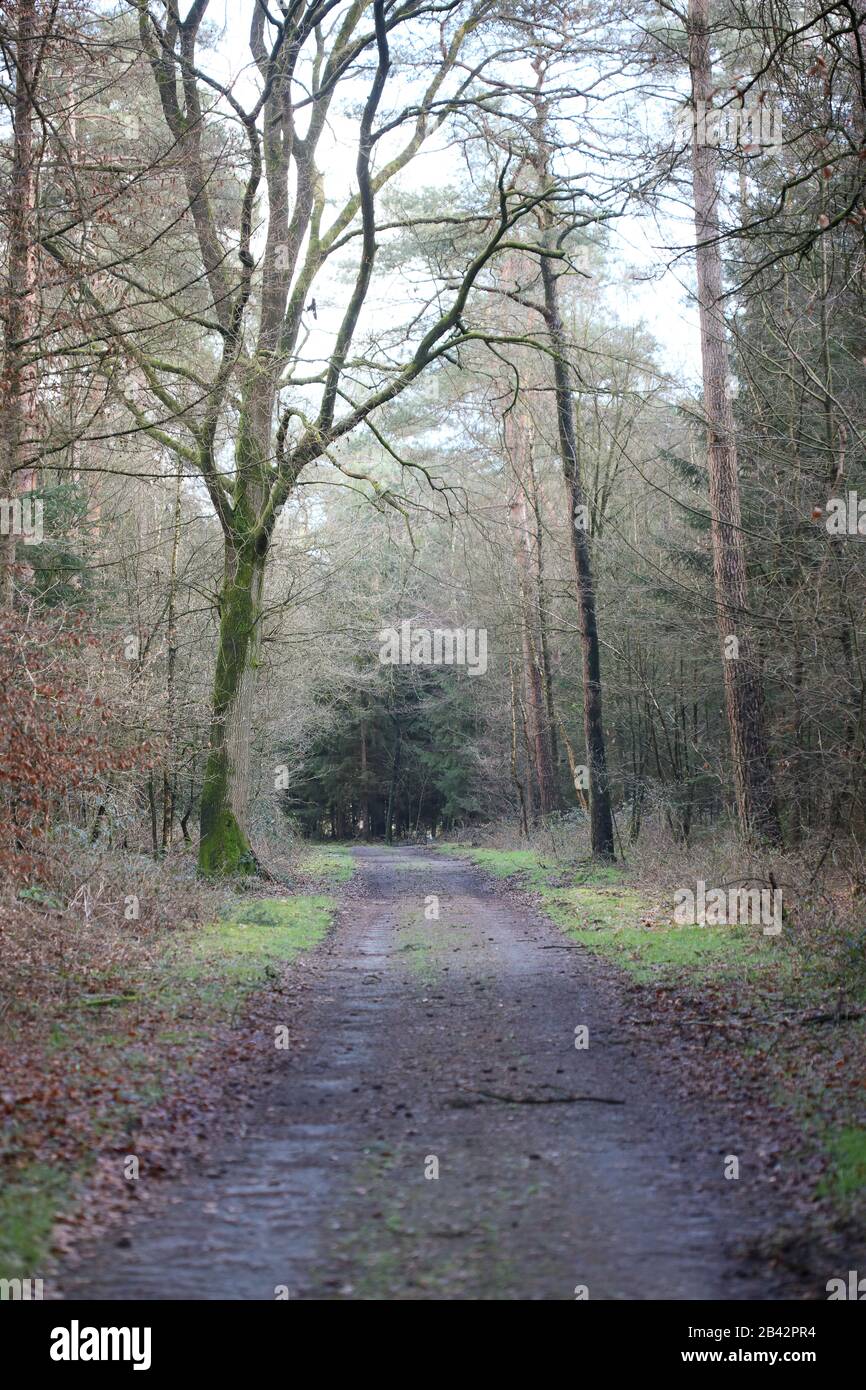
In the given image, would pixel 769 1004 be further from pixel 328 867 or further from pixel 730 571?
pixel 328 867

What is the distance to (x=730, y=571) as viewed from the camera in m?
16.5

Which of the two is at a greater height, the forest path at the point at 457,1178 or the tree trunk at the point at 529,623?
the tree trunk at the point at 529,623

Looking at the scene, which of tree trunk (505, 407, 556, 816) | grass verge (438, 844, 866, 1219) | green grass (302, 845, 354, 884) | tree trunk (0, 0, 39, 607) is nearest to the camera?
grass verge (438, 844, 866, 1219)

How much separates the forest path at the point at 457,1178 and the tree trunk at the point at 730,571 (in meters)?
6.86

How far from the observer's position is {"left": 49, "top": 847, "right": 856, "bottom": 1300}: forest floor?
177 inches

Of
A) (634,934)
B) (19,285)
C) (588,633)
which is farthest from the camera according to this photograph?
(588,633)

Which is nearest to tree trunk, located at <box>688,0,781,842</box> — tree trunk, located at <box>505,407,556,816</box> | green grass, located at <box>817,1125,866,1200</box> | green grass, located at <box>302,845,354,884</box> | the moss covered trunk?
the moss covered trunk

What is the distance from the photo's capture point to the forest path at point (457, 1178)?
4.49 m

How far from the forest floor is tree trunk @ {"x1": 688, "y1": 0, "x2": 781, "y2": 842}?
6466 mm

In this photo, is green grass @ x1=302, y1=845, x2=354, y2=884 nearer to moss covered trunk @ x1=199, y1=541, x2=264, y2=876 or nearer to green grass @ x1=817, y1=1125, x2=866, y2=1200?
moss covered trunk @ x1=199, y1=541, x2=264, y2=876

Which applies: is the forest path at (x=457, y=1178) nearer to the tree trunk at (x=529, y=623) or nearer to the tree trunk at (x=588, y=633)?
the tree trunk at (x=588, y=633)

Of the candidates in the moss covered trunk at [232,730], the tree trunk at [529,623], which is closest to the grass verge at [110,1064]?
the moss covered trunk at [232,730]

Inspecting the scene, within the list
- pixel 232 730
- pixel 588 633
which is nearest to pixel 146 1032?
pixel 232 730

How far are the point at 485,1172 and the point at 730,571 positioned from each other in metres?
12.3
